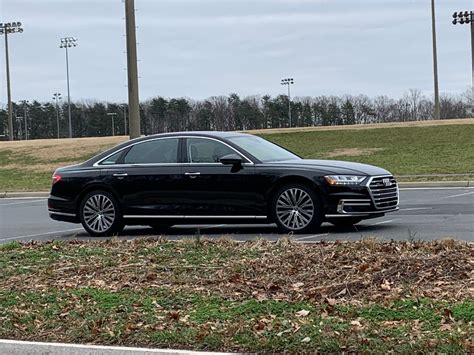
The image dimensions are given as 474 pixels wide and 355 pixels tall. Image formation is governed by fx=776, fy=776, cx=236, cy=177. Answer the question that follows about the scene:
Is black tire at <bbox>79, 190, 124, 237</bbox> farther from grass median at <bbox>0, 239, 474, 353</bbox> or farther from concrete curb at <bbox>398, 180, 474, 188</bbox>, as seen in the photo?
concrete curb at <bbox>398, 180, 474, 188</bbox>

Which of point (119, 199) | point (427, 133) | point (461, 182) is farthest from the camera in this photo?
point (427, 133)

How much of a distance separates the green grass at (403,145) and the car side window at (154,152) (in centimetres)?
1472

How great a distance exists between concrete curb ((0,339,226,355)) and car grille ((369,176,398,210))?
6.17m

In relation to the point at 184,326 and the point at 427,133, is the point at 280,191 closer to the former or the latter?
the point at 184,326

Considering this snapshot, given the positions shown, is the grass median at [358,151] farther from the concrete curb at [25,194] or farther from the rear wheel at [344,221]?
the rear wheel at [344,221]

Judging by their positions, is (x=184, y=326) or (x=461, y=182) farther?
(x=461, y=182)

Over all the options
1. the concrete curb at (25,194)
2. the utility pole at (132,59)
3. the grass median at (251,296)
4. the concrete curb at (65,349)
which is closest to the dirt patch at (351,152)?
the concrete curb at (25,194)

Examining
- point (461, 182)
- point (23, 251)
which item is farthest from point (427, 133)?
point (23, 251)

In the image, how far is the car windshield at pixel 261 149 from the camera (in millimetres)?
11453

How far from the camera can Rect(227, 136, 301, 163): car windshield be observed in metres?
11.5

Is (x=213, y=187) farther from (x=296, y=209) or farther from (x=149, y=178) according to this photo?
(x=296, y=209)

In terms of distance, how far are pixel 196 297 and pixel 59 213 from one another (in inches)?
251

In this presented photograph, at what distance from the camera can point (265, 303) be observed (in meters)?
5.99

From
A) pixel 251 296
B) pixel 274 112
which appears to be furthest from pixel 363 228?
pixel 274 112
